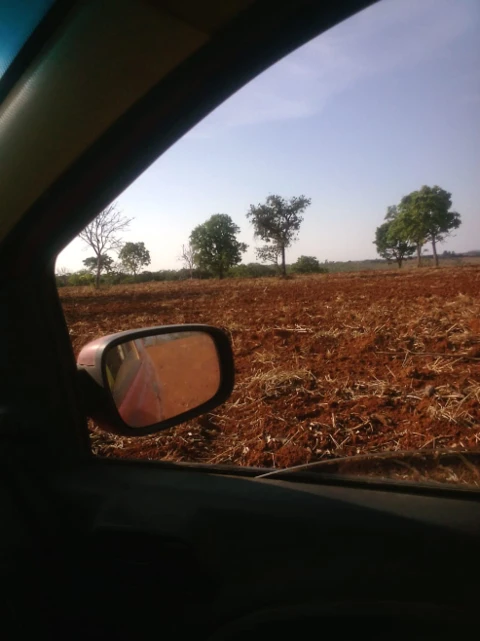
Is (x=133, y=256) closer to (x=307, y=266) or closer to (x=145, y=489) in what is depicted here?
A: (x=307, y=266)

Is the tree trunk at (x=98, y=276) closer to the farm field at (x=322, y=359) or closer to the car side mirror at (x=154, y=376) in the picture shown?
the farm field at (x=322, y=359)

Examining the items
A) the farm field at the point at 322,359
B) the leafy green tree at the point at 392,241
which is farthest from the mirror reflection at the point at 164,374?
the leafy green tree at the point at 392,241

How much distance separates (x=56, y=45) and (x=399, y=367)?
60.7 inches

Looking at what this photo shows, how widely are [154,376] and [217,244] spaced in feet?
1.69

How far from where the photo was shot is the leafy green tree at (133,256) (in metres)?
1.65

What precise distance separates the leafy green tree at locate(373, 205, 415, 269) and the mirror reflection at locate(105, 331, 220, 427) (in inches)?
26.8

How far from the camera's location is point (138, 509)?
1604mm

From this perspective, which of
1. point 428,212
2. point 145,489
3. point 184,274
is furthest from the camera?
point 184,274

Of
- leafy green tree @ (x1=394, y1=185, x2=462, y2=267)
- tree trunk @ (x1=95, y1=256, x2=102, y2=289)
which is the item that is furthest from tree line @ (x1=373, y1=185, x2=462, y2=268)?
tree trunk @ (x1=95, y1=256, x2=102, y2=289)

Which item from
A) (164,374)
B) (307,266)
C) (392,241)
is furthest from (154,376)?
(392,241)

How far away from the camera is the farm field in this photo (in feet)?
5.65

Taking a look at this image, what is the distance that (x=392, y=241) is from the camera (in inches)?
65.1

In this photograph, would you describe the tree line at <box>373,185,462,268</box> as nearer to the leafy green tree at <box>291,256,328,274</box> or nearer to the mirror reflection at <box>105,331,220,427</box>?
the leafy green tree at <box>291,256,328,274</box>

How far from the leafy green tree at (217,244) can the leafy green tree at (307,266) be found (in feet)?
0.69
